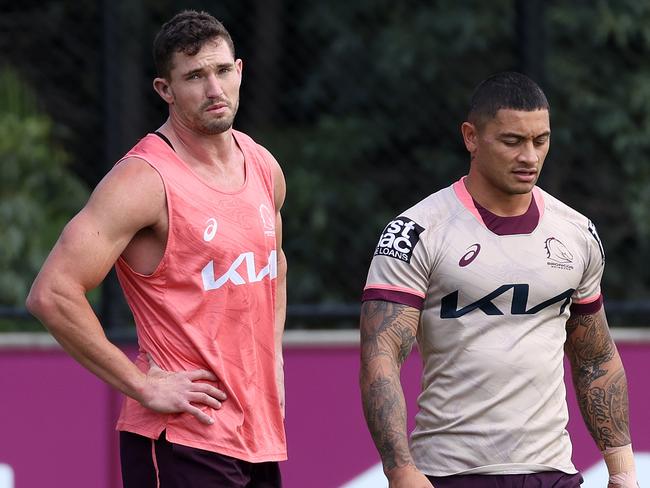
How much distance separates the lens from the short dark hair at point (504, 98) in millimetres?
3846

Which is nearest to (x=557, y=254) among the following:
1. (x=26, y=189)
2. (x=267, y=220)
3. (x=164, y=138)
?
(x=267, y=220)

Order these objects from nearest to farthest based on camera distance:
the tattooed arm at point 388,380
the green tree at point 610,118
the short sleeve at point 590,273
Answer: the tattooed arm at point 388,380, the short sleeve at point 590,273, the green tree at point 610,118

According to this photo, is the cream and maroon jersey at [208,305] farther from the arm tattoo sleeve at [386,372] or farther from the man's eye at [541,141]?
the man's eye at [541,141]

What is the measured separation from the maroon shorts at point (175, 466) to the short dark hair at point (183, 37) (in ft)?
3.52

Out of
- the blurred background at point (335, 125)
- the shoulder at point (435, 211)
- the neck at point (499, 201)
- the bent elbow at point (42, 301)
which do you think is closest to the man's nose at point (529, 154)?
the neck at point (499, 201)

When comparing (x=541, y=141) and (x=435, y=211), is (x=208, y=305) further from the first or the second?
(x=541, y=141)

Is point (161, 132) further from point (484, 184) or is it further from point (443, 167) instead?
point (443, 167)

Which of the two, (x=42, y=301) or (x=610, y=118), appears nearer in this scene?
(x=42, y=301)

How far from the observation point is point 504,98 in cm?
386

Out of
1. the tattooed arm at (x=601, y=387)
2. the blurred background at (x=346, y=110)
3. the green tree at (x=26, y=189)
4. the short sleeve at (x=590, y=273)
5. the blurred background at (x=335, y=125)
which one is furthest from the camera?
the blurred background at (x=346, y=110)

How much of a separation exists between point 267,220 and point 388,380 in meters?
0.61

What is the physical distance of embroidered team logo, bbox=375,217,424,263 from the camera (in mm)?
3781

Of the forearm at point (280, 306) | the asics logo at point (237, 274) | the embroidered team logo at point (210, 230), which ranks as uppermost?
the embroidered team logo at point (210, 230)

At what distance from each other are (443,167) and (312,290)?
2.83ft
